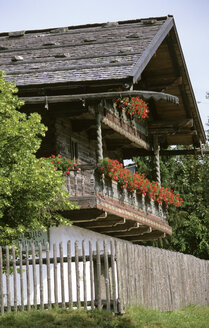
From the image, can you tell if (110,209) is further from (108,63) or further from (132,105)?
(132,105)

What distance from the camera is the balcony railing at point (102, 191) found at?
1877 cm

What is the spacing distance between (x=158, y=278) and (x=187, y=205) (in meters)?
17.0

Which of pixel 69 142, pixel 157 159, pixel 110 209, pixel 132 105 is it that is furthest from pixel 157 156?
pixel 110 209

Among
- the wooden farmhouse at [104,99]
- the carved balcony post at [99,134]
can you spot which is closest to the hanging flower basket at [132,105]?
the wooden farmhouse at [104,99]

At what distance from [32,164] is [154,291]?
4270 millimetres

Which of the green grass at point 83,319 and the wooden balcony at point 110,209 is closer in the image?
the green grass at point 83,319

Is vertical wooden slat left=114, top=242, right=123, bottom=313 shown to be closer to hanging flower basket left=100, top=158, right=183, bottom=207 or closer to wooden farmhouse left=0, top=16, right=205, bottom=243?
wooden farmhouse left=0, top=16, right=205, bottom=243

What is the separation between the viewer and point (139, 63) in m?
20.0

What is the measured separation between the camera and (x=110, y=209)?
64.6 feet

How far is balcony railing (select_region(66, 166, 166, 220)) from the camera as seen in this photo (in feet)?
61.6

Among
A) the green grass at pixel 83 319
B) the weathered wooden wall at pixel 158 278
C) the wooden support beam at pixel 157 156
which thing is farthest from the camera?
the wooden support beam at pixel 157 156

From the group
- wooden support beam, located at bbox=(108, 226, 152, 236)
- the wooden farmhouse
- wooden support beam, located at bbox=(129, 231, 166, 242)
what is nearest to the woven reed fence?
the wooden farmhouse

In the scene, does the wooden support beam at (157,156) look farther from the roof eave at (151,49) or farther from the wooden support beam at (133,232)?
the roof eave at (151,49)

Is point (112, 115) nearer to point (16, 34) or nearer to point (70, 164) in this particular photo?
point (70, 164)
